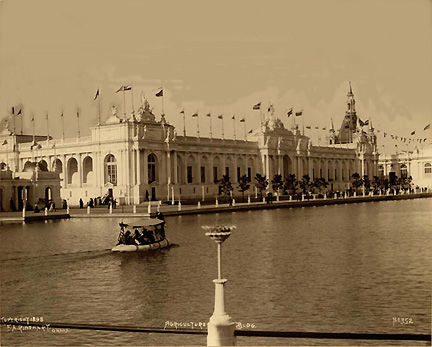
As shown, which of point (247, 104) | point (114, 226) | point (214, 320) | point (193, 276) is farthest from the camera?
point (114, 226)

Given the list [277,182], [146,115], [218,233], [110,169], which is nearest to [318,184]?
[277,182]

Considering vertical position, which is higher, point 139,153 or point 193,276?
point 139,153

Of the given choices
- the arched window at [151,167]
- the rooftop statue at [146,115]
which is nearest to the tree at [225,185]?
the arched window at [151,167]

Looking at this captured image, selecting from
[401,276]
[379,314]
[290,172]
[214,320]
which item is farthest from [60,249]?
[290,172]

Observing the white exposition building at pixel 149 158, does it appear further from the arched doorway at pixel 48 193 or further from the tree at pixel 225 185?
the arched doorway at pixel 48 193

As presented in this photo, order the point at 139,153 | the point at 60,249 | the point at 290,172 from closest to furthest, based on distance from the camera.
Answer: the point at 60,249 → the point at 139,153 → the point at 290,172

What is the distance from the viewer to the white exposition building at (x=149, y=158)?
82750 mm

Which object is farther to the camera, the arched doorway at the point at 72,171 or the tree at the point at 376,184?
the tree at the point at 376,184

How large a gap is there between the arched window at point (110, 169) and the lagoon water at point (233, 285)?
51.9 meters

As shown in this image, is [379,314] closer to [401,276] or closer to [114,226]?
[401,276]

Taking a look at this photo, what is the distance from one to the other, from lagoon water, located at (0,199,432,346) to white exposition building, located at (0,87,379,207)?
40.1 m

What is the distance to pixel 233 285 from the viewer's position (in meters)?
18.5

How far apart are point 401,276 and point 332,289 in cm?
249

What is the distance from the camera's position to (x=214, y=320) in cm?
1034
